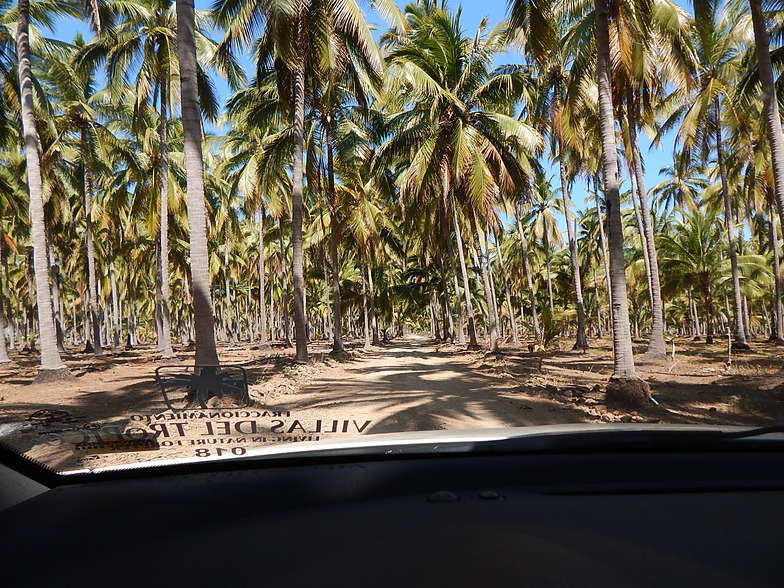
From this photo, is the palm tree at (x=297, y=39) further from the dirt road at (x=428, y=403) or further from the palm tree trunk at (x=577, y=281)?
the palm tree trunk at (x=577, y=281)

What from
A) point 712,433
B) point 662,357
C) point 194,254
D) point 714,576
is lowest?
point 662,357

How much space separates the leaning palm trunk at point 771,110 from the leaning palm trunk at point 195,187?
36.4 feet

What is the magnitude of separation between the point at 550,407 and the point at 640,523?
667 cm

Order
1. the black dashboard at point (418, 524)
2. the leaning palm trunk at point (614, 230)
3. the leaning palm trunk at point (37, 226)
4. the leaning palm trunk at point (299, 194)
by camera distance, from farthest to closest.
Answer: the leaning palm trunk at point (299, 194), the leaning palm trunk at point (37, 226), the leaning palm trunk at point (614, 230), the black dashboard at point (418, 524)

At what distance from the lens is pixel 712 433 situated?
1958 millimetres

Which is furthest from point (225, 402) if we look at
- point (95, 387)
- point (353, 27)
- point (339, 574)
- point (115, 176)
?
point (115, 176)

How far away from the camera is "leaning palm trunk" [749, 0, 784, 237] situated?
30.0 feet

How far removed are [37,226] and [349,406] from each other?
10988 mm

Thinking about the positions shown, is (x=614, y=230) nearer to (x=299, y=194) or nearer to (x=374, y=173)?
(x=299, y=194)

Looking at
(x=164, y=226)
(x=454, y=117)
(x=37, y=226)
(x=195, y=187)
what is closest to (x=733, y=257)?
(x=454, y=117)

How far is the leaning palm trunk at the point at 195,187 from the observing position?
8.35m

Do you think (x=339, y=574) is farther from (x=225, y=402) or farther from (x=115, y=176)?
(x=115, y=176)

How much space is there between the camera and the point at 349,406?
778cm

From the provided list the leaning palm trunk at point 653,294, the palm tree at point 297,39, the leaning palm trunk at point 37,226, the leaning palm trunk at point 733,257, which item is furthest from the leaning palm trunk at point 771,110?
the leaning palm trunk at point 37,226
